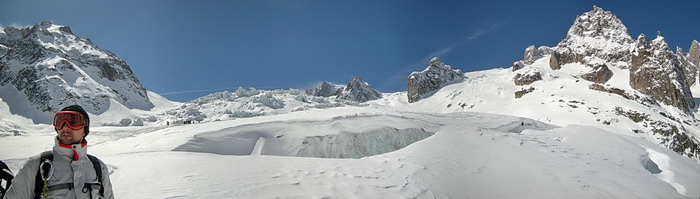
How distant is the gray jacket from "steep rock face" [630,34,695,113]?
99844 millimetres

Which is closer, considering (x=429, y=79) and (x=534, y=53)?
(x=429, y=79)

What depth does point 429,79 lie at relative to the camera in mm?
123625

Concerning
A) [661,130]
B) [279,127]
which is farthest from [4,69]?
[661,130]

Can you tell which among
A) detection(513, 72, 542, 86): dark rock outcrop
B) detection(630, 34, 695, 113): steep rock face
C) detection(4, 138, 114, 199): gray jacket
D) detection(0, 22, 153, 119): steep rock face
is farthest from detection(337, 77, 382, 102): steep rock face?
detection(4, 138, 114, 199): gray jacket

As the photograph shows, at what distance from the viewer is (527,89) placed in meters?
84.3

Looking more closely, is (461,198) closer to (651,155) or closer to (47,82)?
(651,155)

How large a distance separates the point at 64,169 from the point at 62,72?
10339 centimetres

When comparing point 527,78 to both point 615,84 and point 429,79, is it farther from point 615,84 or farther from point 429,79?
point 429,79

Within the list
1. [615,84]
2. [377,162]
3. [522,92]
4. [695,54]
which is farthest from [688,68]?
[377,162]

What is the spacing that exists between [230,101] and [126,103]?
92.1ft

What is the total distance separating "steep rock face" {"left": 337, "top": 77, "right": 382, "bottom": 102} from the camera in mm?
138000

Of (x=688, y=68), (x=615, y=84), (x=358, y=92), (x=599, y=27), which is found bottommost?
(x=615, y=84)

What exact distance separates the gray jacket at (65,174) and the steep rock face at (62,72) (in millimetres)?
85076

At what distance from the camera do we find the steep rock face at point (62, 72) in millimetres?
77000
